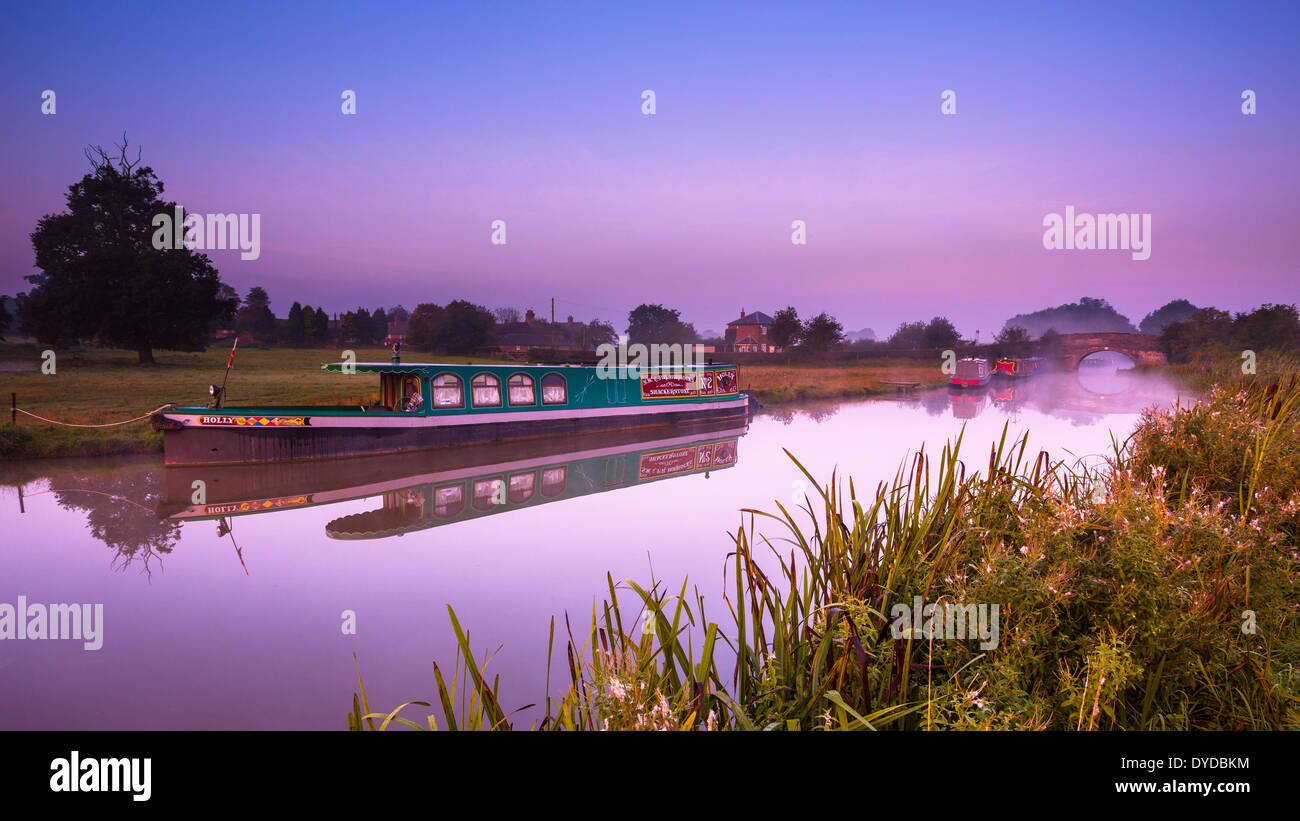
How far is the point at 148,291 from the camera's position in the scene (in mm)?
30969

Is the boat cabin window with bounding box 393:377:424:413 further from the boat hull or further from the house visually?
the house

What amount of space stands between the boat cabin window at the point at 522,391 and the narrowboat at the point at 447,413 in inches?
1.3

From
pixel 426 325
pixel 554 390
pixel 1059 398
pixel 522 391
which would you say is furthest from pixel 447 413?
pixel 426 325

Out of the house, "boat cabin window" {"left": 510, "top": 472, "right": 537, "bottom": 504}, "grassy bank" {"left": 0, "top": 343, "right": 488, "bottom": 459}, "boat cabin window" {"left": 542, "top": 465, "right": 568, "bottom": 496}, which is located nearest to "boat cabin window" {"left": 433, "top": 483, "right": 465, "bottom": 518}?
"boat cabin window" {"left": 510, "top": 472, "right": 537, "bottom": 504}

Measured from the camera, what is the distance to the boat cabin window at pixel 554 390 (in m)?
20.3

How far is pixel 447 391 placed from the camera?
17984mm

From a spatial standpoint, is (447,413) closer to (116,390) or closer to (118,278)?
(116,390)

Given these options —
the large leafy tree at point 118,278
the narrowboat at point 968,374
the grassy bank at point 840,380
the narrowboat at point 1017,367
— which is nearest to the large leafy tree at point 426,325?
the large leafy tree at point 118,278

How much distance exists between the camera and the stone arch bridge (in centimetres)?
4241

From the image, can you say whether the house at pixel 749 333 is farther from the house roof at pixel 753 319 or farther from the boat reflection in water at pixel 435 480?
the boat reflection in water at pixel 435 480

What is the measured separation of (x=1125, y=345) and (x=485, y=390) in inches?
1771
